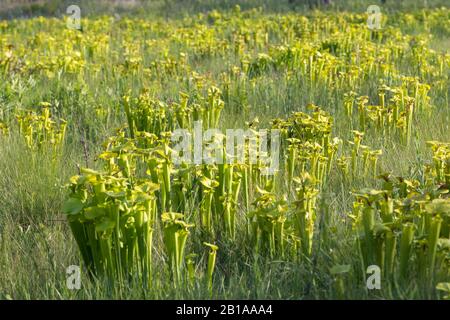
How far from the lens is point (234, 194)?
3.28m

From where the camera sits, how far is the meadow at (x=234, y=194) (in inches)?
104

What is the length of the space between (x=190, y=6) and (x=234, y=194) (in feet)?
43.7

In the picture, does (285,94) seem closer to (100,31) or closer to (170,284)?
(170,284)

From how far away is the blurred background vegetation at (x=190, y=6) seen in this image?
14.5 meters

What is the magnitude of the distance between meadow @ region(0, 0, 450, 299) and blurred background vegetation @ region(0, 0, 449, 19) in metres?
7.91

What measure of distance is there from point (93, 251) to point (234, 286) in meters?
0.59

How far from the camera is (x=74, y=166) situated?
4.23 meters

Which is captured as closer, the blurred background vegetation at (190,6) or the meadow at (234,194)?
the meadow at (234,194)

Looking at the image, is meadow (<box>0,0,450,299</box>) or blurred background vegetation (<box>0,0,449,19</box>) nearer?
meadow (<box>0,0,450,299</box>)

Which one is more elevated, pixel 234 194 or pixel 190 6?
pixel 190 6

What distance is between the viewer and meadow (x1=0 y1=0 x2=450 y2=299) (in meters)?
2.64

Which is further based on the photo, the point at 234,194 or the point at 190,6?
the point at 190,6

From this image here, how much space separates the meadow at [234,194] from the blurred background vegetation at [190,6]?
7.91 meters
